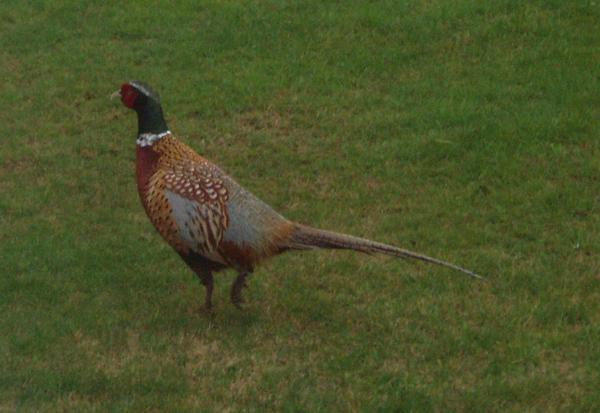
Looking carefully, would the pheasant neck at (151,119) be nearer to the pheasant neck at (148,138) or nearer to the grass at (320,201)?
the pheasant neck at (148,138)

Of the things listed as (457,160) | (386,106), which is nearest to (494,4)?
(386,106)

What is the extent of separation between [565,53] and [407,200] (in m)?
2.73

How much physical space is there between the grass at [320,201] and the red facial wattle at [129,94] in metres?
1.14

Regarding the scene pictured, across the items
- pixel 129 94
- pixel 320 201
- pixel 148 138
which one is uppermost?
pixel 129 94

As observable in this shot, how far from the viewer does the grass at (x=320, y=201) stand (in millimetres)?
6605

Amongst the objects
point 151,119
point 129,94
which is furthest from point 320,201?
point 129,94

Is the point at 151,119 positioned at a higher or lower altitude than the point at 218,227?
higher

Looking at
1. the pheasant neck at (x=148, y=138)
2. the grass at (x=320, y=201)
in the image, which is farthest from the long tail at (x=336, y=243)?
the pheasant neck at (x=148, y=138)

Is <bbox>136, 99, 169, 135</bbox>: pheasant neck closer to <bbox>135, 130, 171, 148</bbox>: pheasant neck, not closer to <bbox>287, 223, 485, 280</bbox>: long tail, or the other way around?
<bbox>135, 130, 171, 148</bbox>: pheasant neck

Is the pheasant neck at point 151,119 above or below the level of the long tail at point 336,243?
above

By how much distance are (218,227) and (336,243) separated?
0.71 m

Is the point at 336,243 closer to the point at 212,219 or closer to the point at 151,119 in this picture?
the point at 212,219

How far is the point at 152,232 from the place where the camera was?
8.59 m

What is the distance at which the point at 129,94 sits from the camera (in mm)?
7629
